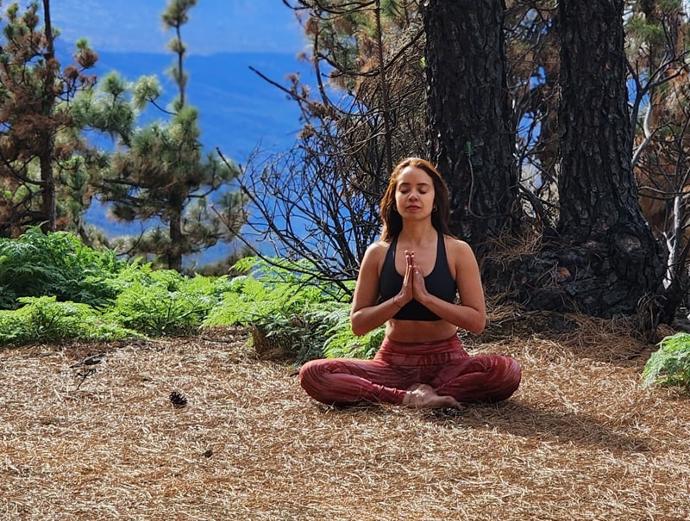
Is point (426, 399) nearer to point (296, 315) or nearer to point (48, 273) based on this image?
point (296, 315)

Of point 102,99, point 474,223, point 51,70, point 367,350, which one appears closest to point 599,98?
point 474,223

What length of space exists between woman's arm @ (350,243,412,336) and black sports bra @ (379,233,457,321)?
0.05 metres

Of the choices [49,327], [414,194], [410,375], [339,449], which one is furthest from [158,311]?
[339,449]

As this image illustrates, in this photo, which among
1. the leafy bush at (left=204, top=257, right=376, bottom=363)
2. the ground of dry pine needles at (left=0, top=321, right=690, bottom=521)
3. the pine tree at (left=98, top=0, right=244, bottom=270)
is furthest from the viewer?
the pine tree at (left=98, top=0, right=244, bottom=270)

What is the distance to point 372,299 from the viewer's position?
5.05 metres

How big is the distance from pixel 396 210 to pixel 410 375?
34.5 inches

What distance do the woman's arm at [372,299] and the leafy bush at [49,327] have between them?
9.88 ft

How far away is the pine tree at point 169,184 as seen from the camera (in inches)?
769

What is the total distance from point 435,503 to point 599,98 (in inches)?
159

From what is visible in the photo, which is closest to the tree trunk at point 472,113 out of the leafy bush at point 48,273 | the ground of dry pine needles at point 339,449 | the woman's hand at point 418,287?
the ground of dry pine needles at point 339,449

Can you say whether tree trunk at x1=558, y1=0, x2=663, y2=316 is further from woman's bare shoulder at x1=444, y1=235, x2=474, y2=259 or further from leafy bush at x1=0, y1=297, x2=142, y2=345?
leafy bush at x1=0, y1=297, x2=142, y2=345

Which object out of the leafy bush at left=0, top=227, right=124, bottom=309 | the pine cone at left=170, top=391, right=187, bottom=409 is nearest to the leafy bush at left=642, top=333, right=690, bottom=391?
the pine cone at left=170, top=391, right=187, bottom=409

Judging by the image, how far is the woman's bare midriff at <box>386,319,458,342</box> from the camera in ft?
16.3

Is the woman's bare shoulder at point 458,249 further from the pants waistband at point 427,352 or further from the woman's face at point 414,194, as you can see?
the pants waistband at point 427,352
